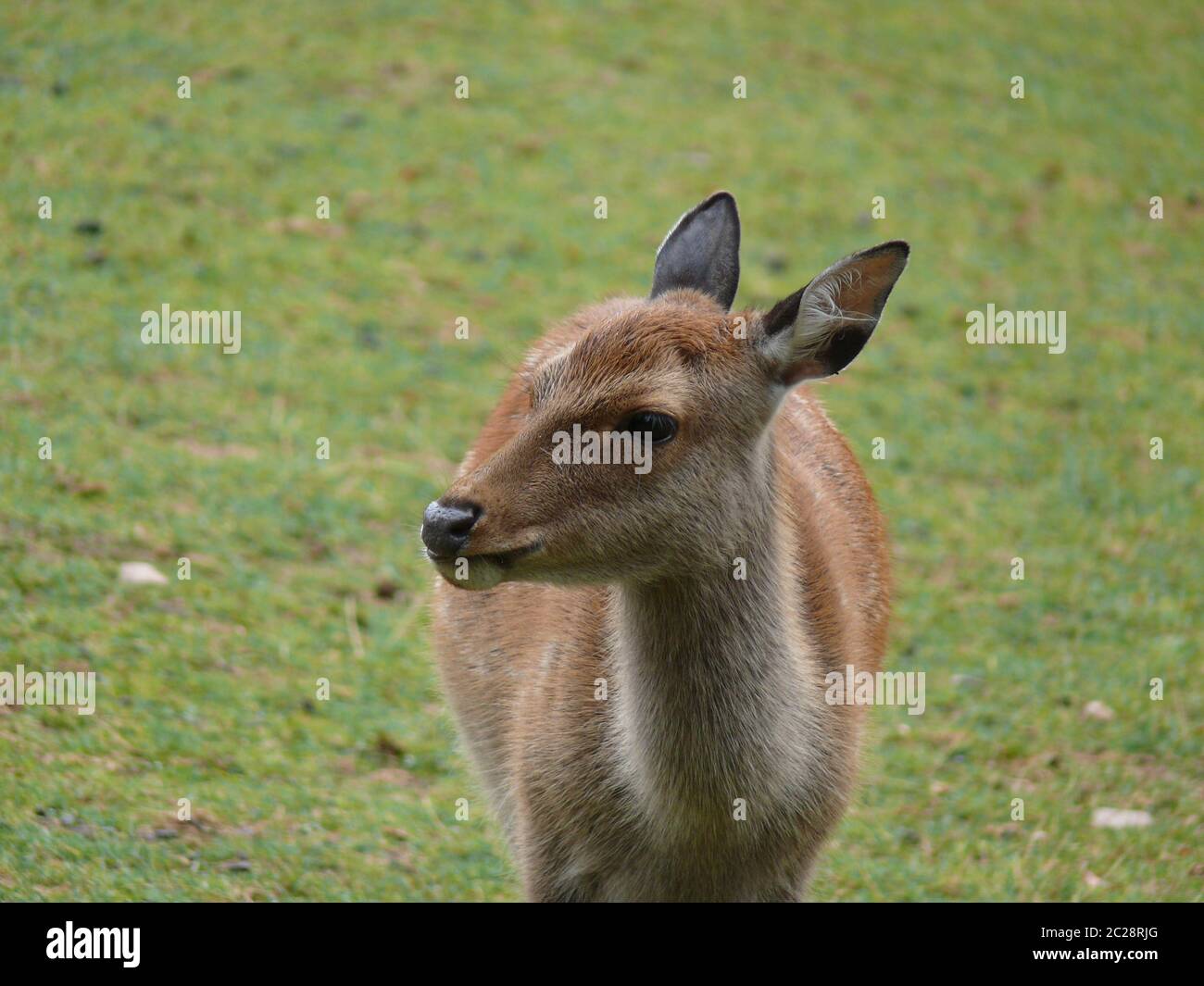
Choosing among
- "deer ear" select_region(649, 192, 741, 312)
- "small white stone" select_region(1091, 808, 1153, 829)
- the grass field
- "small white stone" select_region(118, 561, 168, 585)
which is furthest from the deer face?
"small white stone" select_region(118, 561, 168, 585)

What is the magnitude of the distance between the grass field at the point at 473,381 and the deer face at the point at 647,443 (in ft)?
5.99

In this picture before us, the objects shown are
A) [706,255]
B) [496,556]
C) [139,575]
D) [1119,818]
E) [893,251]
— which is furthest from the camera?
[139,575]

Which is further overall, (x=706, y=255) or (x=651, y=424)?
(x=706, y=255)

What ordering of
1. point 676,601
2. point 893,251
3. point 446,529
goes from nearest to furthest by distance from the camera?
point 446,529 < point 893,251 < point 676,601

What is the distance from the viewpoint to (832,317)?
13.8 ft

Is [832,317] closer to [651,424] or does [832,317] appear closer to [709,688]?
[651,424]

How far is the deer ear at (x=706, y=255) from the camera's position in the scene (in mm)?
5016

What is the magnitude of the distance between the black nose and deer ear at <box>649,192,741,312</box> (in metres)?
1.48

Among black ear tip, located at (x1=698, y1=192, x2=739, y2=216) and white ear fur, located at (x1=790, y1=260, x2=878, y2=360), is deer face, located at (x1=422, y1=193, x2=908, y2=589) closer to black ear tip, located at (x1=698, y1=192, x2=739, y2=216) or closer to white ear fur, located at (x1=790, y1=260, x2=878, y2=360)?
white ear fur, located at (x1=790, y1=260, x2=878, y2=360)

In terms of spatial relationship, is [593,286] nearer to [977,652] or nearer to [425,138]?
[425,138]

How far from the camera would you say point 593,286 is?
10.1m

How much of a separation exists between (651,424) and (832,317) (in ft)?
1.92

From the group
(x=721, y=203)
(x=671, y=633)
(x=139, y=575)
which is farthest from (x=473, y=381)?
(x=671, y=633)

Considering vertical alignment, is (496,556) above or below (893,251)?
below
